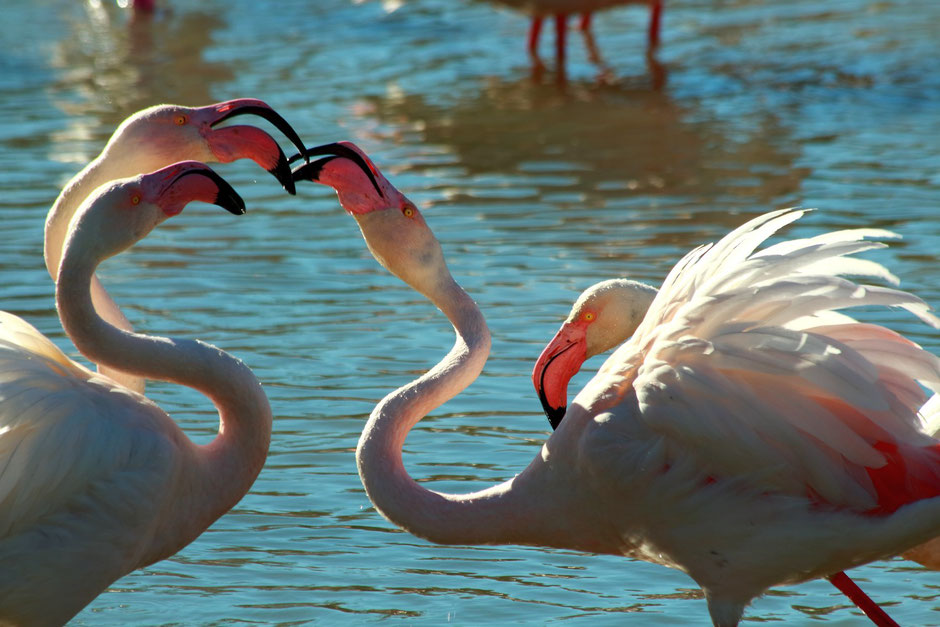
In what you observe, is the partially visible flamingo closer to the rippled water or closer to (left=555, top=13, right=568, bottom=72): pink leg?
the rippled water

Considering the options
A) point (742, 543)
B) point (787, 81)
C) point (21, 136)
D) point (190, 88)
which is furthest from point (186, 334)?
point (787, 81)

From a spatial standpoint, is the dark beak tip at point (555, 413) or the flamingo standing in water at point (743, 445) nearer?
the flamingo standing in water at point (743, 445)

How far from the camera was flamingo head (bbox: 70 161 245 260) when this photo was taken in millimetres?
4000

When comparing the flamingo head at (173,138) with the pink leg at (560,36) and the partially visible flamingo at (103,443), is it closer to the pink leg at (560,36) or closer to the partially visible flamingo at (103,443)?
the partially visible flamingo at (103,443)

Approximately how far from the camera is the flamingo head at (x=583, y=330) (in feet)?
14.3

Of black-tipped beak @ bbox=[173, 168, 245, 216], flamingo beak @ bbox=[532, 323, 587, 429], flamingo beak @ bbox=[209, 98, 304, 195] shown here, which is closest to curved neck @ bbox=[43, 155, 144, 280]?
flamingo beak @ bbox=[209, 98, 304, 195]

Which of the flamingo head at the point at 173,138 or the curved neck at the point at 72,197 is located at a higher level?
the flamingo head at the point at 173,138

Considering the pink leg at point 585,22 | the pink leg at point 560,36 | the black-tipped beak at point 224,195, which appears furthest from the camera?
the pink leg at point 585,22

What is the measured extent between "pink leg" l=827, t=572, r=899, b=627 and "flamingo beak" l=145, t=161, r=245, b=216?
192 centimetres

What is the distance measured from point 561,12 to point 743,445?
27.5 feet

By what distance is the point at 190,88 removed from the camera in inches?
431

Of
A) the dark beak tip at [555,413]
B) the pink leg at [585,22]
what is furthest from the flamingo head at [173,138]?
the pink leg at [585,22]

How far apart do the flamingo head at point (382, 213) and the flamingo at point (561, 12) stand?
7.69m

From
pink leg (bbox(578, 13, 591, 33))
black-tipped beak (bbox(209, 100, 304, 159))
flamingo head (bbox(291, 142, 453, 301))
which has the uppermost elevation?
black-tipped beak (bbox(209, 100, 304, 159))
